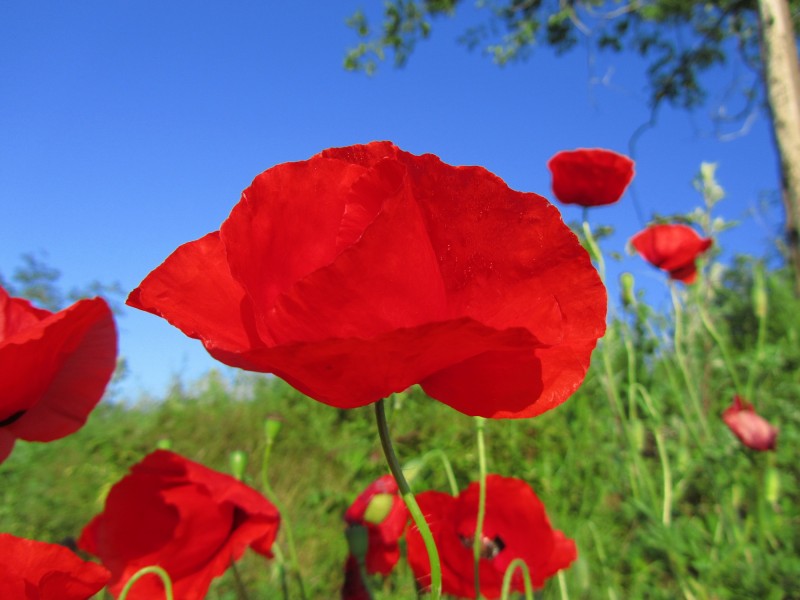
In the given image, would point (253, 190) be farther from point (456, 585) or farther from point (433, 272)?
point (456, 585)

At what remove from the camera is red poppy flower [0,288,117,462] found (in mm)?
376

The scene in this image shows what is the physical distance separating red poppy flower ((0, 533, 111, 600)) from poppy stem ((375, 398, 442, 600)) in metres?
0.17

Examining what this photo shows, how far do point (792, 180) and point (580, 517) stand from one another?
8.52 ft

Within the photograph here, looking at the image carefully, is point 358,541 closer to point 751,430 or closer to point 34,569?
point 34,569

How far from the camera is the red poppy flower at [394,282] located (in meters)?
0.29

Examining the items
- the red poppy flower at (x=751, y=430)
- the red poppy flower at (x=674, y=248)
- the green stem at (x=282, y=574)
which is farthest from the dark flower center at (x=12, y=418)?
the red poppy flower at (x=674, y=248)

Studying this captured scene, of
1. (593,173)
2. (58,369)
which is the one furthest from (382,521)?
(593,173)

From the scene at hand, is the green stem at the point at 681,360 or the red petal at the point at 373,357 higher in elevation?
the green stem at the point at 681,360

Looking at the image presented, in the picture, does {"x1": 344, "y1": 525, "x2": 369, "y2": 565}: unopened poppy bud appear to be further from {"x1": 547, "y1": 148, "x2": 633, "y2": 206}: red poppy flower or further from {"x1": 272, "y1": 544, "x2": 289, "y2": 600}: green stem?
{"x1": 547, "y1": 148, "x2": 633, "y2": 206}: red poppy flower

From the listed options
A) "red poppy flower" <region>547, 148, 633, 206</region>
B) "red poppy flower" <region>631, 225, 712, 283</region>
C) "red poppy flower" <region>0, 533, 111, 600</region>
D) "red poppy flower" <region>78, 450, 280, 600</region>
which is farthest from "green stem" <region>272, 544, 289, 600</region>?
"red poppy flower" <region>631, 225, 712, 283</region>

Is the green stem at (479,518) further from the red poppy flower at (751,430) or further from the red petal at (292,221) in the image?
the red poppy flower at (751,430)

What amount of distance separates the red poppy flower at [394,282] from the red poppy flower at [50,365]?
0.32 feet

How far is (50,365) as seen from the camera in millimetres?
422

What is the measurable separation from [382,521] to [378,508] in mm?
33
